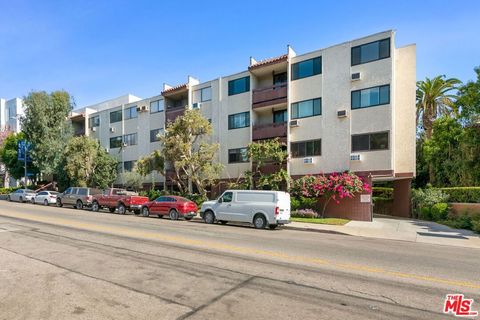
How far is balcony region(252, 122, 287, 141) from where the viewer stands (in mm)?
25812

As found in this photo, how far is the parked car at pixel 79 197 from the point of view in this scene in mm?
26516

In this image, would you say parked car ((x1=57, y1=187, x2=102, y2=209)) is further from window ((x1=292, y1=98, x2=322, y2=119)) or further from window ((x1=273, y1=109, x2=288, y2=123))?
window ((x1=292, y1=98, x2=322, y2=119))

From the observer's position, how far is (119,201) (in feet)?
79.6

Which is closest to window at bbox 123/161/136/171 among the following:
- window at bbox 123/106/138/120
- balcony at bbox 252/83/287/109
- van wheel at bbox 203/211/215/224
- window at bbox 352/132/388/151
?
window at bbox 123/106/138/120

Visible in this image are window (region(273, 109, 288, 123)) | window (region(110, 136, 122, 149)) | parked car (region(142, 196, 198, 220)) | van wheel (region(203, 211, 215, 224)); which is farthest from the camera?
window (region(110, 136, 122, 149))

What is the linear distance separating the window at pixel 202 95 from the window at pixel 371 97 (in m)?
13.6

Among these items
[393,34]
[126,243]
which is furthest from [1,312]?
[393,34]

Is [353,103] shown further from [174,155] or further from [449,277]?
[449,277]

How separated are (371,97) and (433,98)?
47.7 ft

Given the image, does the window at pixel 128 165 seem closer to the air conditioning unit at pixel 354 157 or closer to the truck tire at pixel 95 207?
the truck tire at pixel 95 207

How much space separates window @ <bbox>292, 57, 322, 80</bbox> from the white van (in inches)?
463

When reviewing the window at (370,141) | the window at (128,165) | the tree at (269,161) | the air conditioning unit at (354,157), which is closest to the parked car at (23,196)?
the window at (128,165)

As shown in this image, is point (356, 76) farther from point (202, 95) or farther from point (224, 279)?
point (224, 279)

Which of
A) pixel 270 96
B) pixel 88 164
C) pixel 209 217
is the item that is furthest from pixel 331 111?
pixel 88 164
